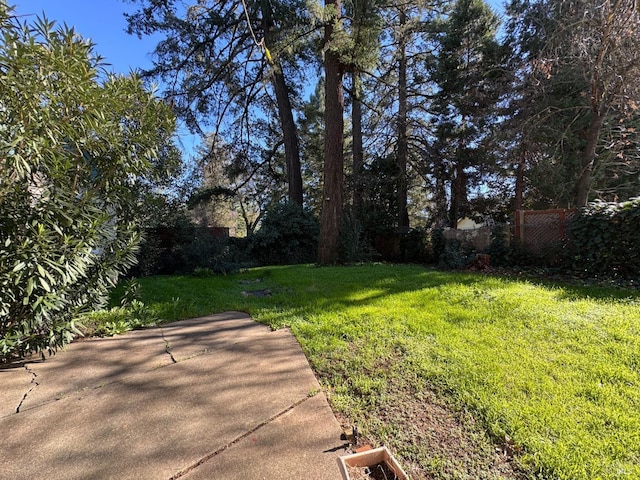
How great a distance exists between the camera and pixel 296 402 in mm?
1899

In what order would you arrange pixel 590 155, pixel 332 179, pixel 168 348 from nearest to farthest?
pixel 168 348 < pixel 590 155 < pixel 332 179

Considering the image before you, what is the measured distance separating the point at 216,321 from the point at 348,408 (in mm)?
2228

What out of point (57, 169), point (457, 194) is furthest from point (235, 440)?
point (457, 194)

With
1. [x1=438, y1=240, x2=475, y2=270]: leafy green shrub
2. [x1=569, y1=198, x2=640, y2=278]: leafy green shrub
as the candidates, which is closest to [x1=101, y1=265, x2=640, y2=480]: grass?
[x1=569, y1=198, x2=640, y2=278]: leafy green shrub

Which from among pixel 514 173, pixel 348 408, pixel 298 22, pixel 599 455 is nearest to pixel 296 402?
pixel 348 408

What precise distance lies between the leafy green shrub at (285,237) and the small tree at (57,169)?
6352mm

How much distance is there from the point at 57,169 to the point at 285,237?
7.25m

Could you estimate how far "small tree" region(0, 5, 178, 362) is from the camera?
1988 millimetres

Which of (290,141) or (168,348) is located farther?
(290,141)

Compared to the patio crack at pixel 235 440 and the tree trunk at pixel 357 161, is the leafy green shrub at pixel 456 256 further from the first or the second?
the patio crack at pixel 235 440

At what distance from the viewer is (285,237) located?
9.35 m

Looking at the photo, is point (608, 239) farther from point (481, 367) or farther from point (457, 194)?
point (457, 194)

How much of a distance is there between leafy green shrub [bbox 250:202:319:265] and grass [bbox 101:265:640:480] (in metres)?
4.77

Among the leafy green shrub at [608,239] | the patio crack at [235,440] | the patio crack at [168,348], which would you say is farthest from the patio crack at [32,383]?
the leafy green shrub at [608,239]
